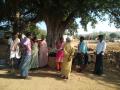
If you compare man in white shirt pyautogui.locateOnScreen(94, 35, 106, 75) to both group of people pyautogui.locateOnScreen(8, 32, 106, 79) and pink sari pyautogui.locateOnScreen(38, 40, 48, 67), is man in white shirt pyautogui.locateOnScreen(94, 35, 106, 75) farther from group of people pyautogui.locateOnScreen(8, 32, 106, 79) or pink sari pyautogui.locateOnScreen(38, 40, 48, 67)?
pink sari pyautogui.locateOnScreen(38, 40, 48, 67)

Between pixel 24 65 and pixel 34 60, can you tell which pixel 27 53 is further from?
pixel 34 60

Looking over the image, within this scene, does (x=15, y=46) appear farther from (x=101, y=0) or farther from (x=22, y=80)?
(x=101, y=0)

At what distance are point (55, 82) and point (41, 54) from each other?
258cm

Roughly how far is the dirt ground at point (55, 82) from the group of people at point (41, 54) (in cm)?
38

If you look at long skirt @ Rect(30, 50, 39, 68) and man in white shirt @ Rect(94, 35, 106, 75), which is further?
man in white shirt @ Rect(94, 35, 106, 75)

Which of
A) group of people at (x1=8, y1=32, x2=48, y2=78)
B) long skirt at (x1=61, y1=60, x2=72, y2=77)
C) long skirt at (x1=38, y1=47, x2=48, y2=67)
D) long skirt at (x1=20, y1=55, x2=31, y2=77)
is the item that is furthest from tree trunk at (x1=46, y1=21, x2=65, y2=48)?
long skirt at (x1=20, y1=55, x2=31, y2=77)

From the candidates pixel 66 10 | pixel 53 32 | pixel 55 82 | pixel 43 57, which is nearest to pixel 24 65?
pixel 55 82

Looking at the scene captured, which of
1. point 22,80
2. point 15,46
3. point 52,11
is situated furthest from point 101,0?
point 22,80

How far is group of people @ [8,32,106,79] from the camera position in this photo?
12.4 m

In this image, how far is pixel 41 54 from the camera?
571 inches

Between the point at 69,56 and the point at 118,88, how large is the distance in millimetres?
2487

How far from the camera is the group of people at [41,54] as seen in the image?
1237 centimetres

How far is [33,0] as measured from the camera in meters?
19.7

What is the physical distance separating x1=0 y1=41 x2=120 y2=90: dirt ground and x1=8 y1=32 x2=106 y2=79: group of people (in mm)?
377
